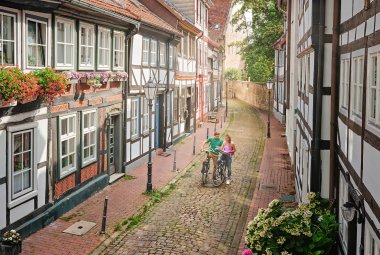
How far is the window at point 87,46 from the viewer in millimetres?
13289

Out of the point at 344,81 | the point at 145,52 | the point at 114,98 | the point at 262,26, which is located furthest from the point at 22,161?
the point at 262,26

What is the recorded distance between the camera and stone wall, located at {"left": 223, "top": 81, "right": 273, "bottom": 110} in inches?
1937

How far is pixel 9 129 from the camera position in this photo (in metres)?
9.84

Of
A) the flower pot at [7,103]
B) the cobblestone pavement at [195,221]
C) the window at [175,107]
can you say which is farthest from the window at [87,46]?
the window at [175,107]

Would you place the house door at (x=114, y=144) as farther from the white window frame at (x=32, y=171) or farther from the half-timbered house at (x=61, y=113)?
the white window frame at (x=32, y=171)

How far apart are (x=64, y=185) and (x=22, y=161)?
7.12 feet

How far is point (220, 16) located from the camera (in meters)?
52.3

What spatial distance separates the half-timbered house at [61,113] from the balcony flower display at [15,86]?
409 millimetres

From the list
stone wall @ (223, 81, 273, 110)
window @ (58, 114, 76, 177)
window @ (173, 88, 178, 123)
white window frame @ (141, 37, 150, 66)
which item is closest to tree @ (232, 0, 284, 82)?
stone wall @ (223, 81, 273, 110)

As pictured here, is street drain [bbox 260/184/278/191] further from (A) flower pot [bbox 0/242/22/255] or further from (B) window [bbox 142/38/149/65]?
(A) flower pot [bbox 0/242/22/255]

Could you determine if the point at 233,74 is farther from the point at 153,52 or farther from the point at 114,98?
the point at 114,98

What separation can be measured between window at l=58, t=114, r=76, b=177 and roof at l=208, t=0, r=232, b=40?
127 feet

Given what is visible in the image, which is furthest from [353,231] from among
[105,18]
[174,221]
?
[105,18]

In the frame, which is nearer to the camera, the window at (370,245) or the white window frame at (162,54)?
the window at (370,245)
